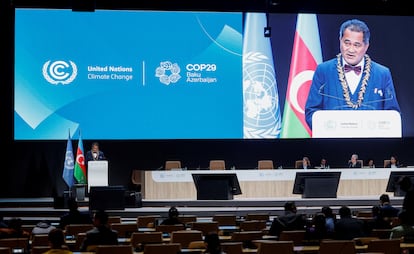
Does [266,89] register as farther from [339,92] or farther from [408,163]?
[408,163]

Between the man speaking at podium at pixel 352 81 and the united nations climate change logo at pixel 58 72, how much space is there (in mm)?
5997

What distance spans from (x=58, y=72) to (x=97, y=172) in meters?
3.20

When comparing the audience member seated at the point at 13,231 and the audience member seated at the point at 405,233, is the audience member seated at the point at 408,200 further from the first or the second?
the audience member seated at the point at 13,231

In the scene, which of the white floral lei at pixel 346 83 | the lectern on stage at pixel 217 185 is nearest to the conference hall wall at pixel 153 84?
the white floral lei at pixel 346 83

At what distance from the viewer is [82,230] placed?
1089cm

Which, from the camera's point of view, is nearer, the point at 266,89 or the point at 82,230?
the point at 82,230

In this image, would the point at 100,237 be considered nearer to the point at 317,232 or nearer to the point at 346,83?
the point at 317,232

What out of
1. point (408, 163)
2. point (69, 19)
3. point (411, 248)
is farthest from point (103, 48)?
point (411, 248)

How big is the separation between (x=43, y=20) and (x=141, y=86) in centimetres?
285

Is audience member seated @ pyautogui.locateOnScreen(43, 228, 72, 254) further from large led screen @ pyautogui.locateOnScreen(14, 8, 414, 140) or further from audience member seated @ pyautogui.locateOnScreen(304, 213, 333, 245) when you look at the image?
large led screen @ pyautogui.locateOnScreen(14, 8, 414, 140)

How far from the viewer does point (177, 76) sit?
1966 centimetres

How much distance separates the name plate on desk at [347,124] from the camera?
20.1 m

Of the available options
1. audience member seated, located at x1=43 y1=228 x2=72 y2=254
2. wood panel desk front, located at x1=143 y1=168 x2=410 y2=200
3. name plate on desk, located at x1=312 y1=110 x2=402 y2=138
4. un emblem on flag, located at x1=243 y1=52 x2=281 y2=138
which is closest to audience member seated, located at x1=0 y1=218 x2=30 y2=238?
audience member seated, located at x1=43 y1=228 x2=72 y2=254

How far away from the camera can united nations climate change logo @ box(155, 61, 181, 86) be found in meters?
19.6
